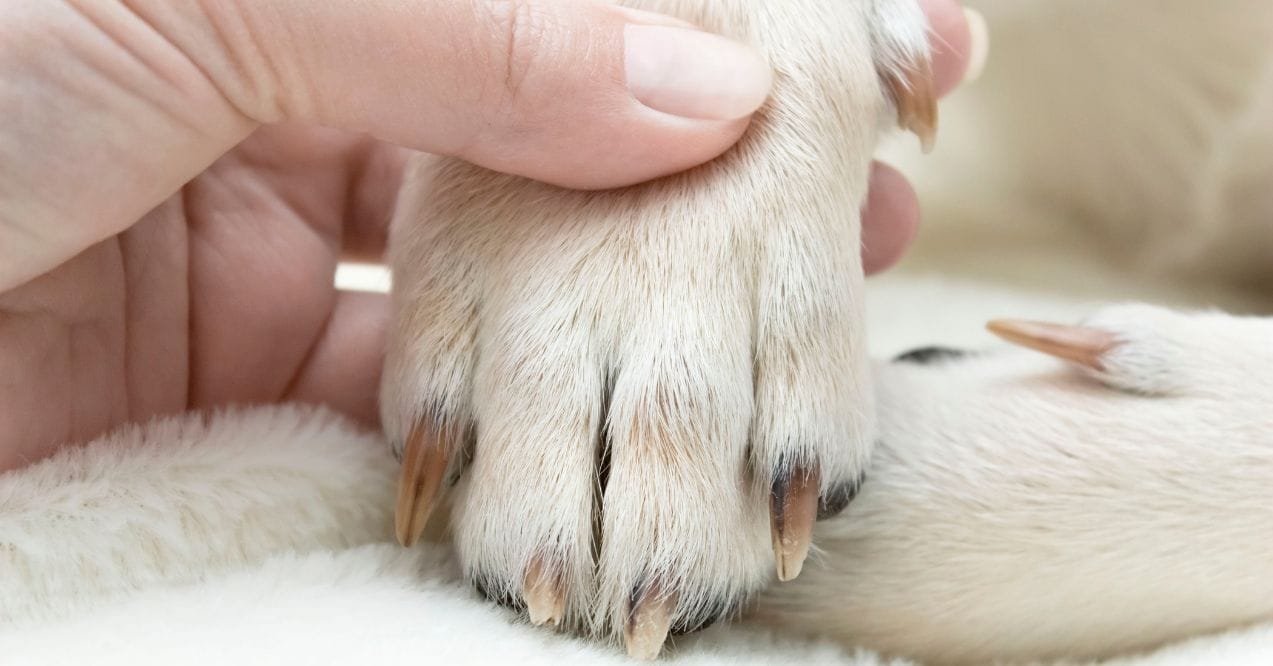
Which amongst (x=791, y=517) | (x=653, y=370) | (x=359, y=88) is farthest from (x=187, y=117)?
(x=791, y=517)

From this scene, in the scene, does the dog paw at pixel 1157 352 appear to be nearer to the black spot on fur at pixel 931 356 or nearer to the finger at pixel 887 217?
the black spot on fur at pixel 931 356

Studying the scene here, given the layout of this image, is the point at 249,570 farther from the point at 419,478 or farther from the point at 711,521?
the point at 711,521

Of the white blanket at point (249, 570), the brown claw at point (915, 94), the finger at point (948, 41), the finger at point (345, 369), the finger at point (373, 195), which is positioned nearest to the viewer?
the white blanket at point (249, 570)

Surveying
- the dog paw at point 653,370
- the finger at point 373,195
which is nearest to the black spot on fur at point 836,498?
the dog paw at point 653,370

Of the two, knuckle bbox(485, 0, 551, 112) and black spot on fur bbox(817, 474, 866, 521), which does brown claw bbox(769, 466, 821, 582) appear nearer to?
black spot on fur bbox(817, 474, 866, 521)

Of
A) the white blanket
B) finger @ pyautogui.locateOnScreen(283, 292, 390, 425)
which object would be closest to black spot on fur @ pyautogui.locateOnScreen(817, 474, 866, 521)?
the white blanket

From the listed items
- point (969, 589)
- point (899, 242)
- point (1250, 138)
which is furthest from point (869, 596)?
point (1250, 138)

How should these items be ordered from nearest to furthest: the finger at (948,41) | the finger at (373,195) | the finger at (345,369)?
the finger at (948,41) < the finger at (345,369) < the finger at (373,195)
